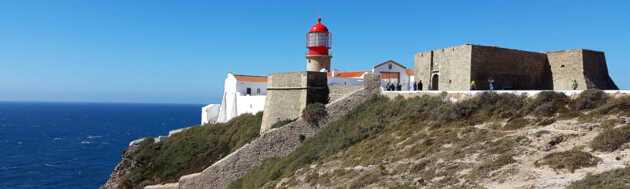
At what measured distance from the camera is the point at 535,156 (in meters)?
10.1

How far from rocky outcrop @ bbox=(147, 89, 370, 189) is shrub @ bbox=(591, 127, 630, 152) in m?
10.5

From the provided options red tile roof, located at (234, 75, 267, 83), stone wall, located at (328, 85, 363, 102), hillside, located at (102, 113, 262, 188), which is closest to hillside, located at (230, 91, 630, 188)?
stone wall, located at (328, 85, 363, 102)

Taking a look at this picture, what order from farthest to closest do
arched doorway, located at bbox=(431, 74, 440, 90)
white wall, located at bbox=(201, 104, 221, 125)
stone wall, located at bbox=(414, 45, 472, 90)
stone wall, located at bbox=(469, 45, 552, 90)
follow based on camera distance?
white wall, located at bbox=(201, 104, 221, 125)
arched doorway, located at bbox=(431, 74, 440, 90)
stone wall, located at bbox=(414, 45, 472, 90)
stone wall, located at bbox=(469, 45, 552, 90)

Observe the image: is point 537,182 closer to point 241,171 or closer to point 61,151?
point 241,171

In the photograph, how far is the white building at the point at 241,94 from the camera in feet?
97.5

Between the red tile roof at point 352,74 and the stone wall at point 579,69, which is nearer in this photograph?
the stone wall at point 579,69

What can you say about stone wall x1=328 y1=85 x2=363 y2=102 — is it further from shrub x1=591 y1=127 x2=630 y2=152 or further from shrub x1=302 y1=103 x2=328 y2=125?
shrub x1=591 y1=127 x2=630 y2=152

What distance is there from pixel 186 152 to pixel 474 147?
17.3 m

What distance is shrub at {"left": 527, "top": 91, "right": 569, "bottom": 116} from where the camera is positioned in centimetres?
1272

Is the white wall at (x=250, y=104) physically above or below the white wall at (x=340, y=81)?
below

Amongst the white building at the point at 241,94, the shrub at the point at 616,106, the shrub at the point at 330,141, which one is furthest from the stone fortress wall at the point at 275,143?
the shrub at the point at 616,106

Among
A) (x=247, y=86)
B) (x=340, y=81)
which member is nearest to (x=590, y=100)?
(x=340, y=81)

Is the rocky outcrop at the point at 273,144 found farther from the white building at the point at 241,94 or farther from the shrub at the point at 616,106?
the shrub at the point at 616,106

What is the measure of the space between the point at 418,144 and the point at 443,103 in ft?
11.2
